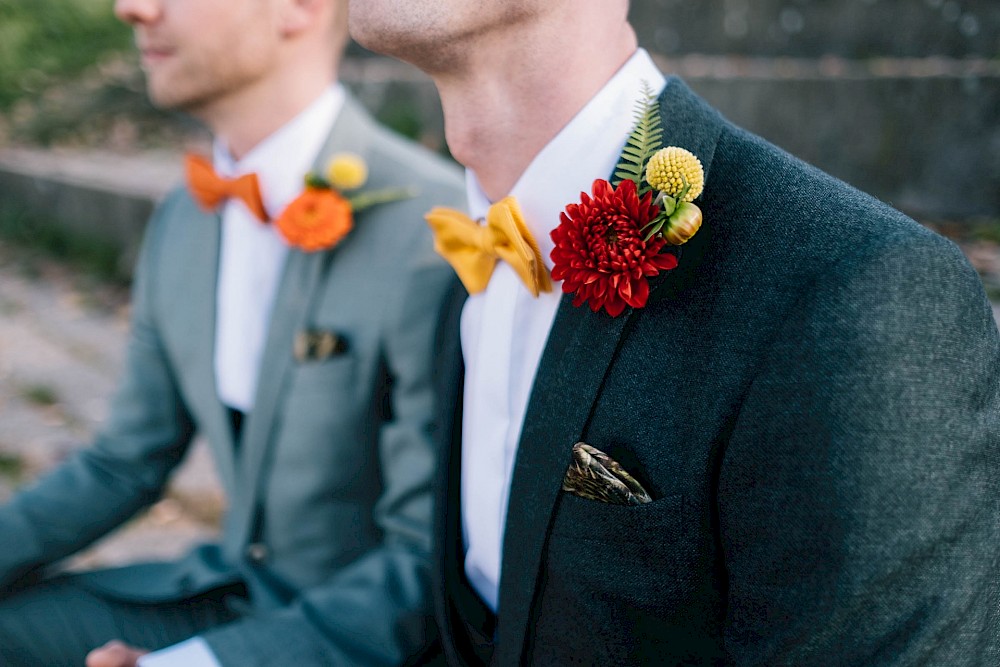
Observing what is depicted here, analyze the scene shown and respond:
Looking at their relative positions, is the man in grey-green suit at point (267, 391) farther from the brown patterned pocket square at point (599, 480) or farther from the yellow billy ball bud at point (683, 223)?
the yellow billy ball bud at point (683, 223)

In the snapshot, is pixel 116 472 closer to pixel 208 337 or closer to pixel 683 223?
pixel 208 337

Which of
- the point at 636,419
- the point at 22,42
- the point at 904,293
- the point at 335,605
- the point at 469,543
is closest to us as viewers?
the point at 904,293

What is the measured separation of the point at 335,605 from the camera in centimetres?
170

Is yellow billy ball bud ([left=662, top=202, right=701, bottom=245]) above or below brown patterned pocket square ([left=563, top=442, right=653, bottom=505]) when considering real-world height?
above

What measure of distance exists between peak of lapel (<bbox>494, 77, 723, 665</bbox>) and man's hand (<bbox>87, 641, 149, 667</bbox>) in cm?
82

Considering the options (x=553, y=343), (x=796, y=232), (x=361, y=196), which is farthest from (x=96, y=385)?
(x=796, y=232)

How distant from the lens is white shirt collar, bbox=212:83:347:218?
7.13 ft

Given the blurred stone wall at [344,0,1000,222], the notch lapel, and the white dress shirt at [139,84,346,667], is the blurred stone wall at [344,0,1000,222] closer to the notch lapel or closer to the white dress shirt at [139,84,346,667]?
the white dress shirt at [139,84,346,667]

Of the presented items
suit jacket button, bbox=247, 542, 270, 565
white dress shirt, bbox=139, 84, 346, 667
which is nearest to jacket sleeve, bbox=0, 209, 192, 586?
white dress shirt, bbox=139, 84, 346, 667

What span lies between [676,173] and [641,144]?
9 cm

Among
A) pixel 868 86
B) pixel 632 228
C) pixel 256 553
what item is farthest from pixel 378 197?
pixel 868 86

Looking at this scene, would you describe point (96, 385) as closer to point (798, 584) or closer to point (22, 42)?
point (798, 584)

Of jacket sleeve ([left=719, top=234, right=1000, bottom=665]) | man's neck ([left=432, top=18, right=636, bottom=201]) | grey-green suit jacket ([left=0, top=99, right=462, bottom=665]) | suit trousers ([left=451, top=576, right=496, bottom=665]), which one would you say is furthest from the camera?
grey-green suit jacket ([left=0, top=99, right=462, bottom=665])

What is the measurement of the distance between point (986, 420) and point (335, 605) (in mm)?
1212
